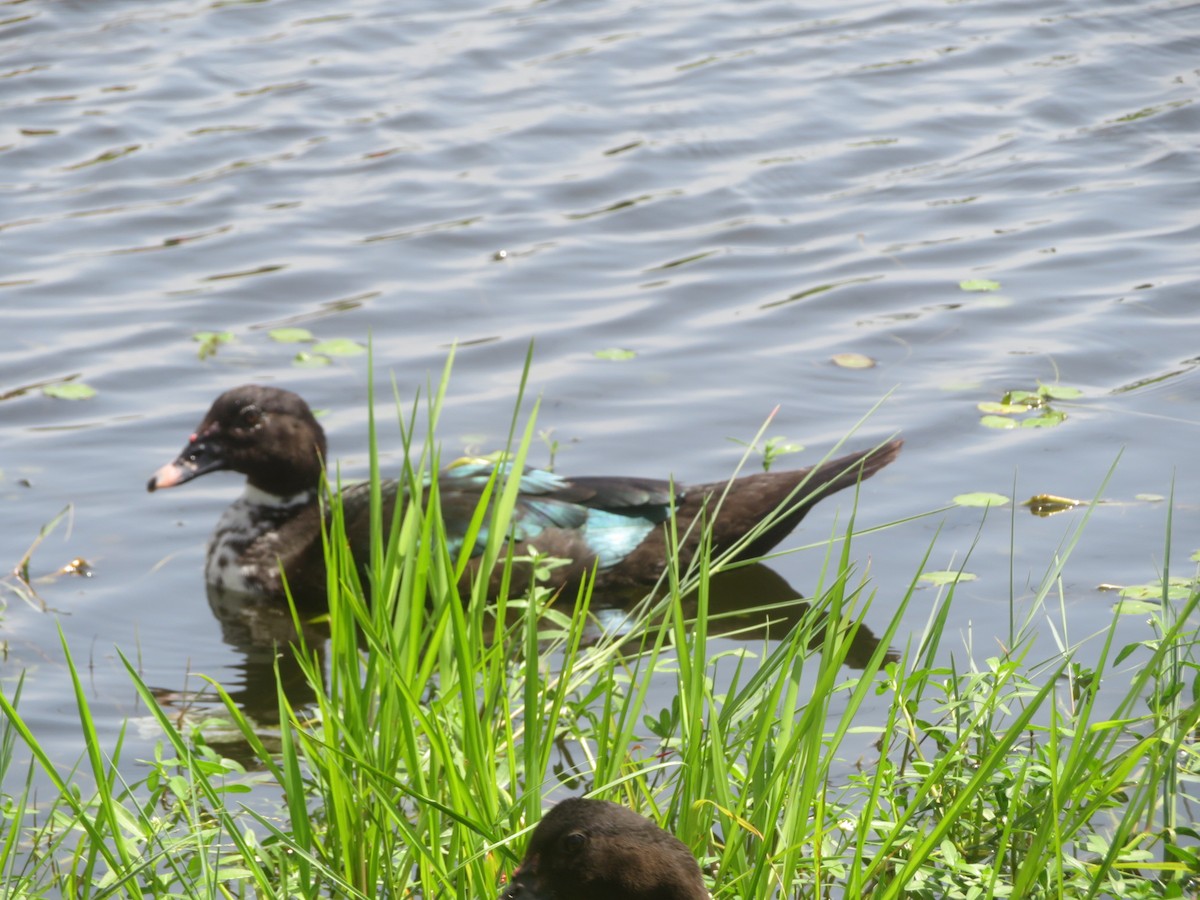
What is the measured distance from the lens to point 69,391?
24.2 ft

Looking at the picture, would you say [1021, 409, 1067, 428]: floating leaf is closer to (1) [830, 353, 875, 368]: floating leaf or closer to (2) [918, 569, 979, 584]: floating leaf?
(1) [830, 353, 875, 368]: floating leaf

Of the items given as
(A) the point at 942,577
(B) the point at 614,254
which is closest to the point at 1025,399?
(A) the point at 942,577

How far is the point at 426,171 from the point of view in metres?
9.92

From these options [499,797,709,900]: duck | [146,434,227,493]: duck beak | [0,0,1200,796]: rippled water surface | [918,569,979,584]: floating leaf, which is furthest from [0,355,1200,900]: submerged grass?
[146,434,227,493]: duck beak

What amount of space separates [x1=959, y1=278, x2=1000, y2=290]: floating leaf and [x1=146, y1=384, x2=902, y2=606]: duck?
2.04 m

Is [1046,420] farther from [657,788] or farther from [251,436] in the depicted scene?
[657,788]

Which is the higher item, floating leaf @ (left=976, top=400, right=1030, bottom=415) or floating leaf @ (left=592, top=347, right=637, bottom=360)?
floating leaf @ (left=592, top=347, right=637, bottom=360)

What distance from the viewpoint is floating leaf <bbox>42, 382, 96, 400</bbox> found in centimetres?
735

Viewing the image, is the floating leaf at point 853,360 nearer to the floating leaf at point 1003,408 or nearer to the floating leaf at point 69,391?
the floating leaf at point 1003,408

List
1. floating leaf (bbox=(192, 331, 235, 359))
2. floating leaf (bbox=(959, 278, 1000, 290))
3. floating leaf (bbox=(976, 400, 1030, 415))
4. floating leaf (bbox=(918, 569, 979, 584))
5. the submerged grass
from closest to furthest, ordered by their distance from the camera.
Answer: the submerged grass → floating leaf (bbox=(918, 569, 979, 584)) → floating leaf (bbox=(976, 400, 1030, 415)) → floating leaf (bbox=(192, 331, 235, 359)) → floating leaf (bbox=(959, 278, 1000, 290))

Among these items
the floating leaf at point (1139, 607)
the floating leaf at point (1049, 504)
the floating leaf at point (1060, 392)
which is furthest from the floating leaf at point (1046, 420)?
the floating leaf at point (1139, 607)

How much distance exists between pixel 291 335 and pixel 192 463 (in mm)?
1492

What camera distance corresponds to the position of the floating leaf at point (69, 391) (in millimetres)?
7348

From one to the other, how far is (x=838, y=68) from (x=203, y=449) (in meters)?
6.19
